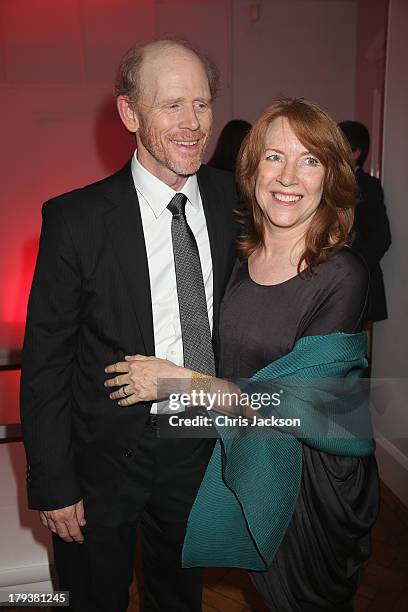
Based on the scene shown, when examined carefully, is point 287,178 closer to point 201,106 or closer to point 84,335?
point 201,106

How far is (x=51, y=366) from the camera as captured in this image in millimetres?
1617

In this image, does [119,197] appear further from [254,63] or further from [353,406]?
[254,63]

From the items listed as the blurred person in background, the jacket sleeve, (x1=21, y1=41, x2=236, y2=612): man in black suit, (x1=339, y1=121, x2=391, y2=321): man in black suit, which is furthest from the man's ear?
(x1=339, y1=121, x2=391, y2=321): man in black suit

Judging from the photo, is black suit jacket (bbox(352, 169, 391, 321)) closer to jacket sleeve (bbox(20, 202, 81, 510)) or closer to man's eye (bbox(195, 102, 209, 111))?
man's eye (bbox(195, 102, 209, 111))

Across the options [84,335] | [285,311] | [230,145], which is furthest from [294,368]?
[230,145]

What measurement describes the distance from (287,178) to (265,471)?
0.82 metres

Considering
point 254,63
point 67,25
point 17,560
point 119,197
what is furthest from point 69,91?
point 17,560

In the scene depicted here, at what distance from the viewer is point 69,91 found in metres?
4.78

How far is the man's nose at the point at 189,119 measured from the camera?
5.34 feet

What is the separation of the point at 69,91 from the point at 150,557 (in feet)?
13.2

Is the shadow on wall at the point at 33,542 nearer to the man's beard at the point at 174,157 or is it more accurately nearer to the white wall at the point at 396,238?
the man's beard at the point at 174,157

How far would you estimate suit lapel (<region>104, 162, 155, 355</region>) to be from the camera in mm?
1590

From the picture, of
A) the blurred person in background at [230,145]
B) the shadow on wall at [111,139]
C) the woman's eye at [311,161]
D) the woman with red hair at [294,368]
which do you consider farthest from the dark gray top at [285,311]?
the shadow on wall at [111,139]

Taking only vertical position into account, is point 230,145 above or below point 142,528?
above
